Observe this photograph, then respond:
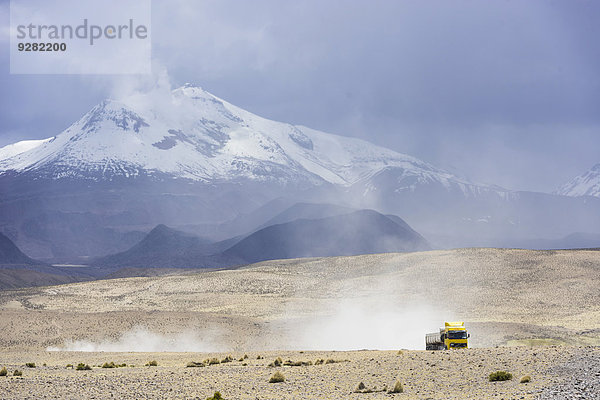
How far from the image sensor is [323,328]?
211 feet

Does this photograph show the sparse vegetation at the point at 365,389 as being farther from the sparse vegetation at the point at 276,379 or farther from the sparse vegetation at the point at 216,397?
the sparse vegetation at the point at 216,397

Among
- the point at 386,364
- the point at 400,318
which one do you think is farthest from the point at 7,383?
the point at 400,318

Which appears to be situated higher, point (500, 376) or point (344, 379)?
point (500, 376)

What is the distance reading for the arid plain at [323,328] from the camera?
1008 inches

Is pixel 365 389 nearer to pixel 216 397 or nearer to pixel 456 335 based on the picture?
pixel 216 397

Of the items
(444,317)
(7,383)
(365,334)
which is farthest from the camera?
(444,317)

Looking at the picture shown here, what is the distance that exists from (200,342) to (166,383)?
29929 millimetres

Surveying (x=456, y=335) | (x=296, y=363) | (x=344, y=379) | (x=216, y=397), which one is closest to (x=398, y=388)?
(x=344, y=379)

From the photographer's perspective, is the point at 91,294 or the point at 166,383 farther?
the point at 91,294

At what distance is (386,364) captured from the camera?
29.5m

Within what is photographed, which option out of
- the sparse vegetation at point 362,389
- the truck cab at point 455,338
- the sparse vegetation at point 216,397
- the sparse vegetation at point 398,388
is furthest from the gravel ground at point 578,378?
the sparse vegetation at point 216,397

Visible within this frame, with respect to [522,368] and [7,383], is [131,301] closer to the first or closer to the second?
[7,383]

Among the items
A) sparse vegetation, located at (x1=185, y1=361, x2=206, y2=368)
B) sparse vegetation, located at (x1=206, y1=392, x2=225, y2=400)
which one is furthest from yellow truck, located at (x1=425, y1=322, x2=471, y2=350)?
sparse vegetation, located at (x1=206, y1=392, x2=225, y2=400)

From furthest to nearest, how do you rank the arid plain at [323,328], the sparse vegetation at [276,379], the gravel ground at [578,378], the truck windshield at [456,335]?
the truck windshield at [456,335], the sparse vegetation at [276,379], the arid plain at [323,328], the gravel ground at [578,378]
